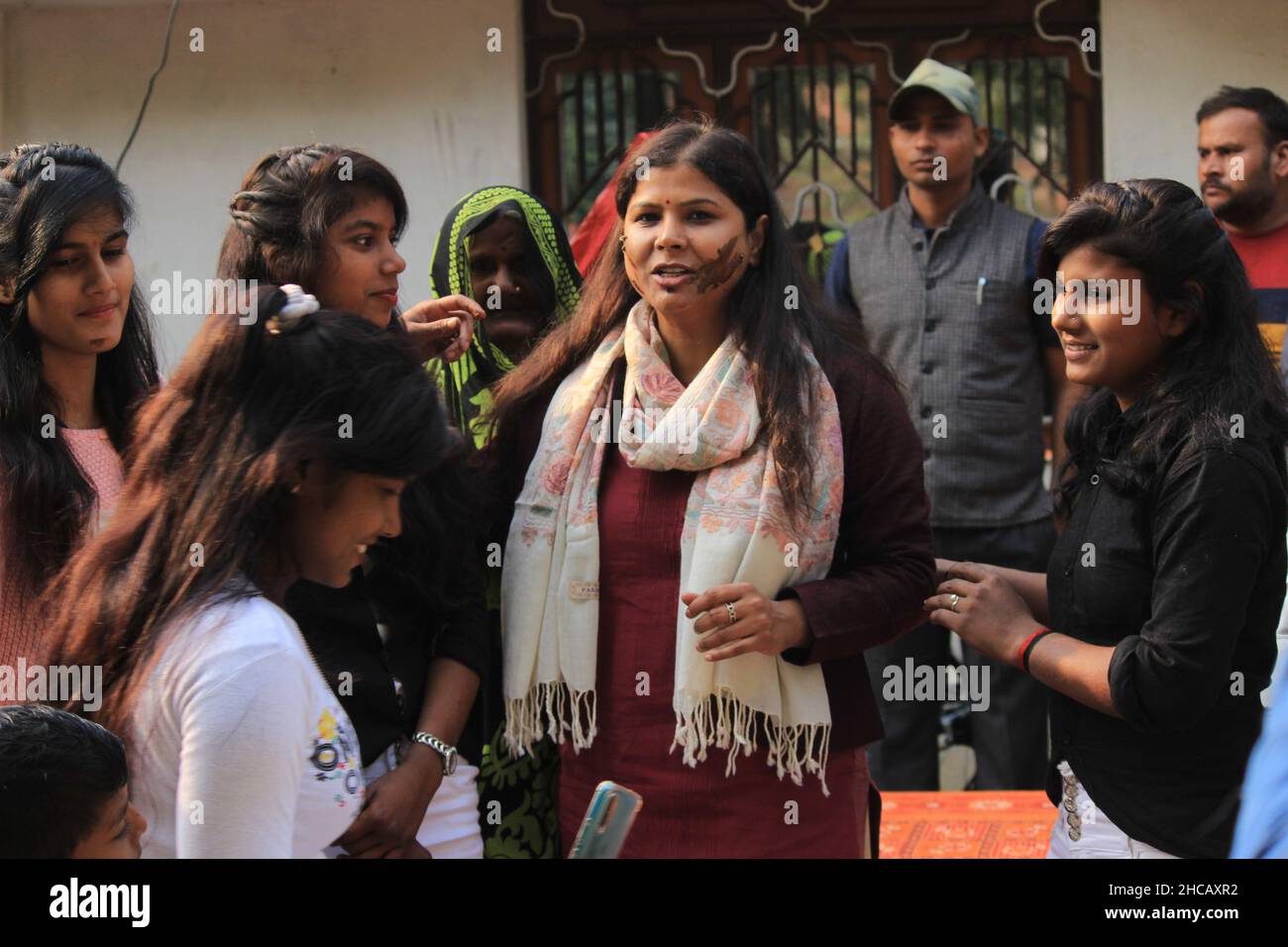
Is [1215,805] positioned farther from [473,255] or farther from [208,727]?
[473,255]

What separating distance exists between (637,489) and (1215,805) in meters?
1.02

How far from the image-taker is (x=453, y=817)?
2414mm

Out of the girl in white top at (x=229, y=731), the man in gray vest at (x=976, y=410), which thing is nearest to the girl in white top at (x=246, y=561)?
the girl in white top at (x=229, y=731)

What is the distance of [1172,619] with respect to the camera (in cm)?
215

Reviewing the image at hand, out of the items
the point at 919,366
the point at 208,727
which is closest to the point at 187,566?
the point at 208,727

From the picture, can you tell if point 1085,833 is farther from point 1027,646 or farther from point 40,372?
point 40,372

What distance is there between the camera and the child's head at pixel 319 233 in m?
2.53

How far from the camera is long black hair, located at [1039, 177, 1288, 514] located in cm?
222

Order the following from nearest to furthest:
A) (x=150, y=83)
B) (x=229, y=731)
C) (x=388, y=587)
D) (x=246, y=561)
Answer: (x=229, y=731) → (x=246, y=561) → (x=388, y=587) → (x=150, y=83)

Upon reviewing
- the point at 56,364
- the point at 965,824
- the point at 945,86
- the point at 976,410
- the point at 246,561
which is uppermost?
the point at 945,86

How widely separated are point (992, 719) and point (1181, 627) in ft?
6.24

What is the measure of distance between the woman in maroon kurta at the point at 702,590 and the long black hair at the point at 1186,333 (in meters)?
0.39

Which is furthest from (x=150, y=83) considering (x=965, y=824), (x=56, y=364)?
(x=965, y=824)

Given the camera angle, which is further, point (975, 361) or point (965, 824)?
point (975, 361)
